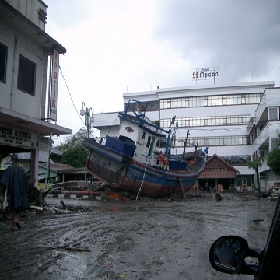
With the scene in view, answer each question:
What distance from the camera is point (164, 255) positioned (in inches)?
187

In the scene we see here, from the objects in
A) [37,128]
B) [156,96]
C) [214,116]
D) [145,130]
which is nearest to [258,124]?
[214,116]

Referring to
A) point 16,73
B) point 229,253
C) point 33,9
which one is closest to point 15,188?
point 16,73

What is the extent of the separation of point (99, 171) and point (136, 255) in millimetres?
13629

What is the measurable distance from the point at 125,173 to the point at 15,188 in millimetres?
10361

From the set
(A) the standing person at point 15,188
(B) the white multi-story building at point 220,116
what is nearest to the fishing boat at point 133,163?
(A) the standing person at point 15,188

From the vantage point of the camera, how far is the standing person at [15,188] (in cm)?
670

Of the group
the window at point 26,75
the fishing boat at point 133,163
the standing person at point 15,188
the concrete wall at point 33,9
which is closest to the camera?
the standing person at point 15,188

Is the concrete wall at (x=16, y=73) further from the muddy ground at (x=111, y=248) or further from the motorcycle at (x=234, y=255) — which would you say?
the motorcycle at (x=234, y=255)

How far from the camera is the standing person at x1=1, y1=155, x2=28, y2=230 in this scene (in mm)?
6696

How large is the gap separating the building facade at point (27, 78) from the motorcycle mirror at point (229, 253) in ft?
23.8

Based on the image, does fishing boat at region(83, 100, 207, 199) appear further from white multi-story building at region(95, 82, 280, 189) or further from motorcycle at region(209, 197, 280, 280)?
white multi-story building at region(95, 82, 280, 189)

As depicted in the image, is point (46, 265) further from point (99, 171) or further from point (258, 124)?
point (258, 124)

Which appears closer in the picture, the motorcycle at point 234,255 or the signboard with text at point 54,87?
the motorcycle at point 234,255

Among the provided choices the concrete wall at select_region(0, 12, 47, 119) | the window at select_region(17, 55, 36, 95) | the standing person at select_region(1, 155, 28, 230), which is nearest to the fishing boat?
the concrete wall at select_region(0, 12, 47, 119)
